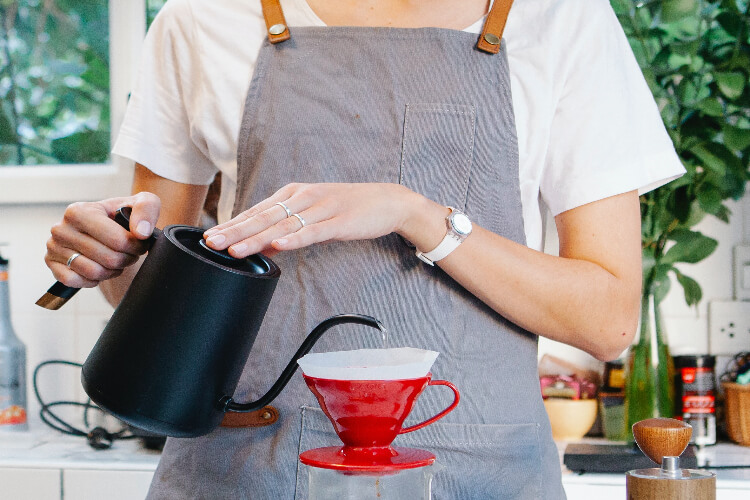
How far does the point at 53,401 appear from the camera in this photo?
180 centimetres

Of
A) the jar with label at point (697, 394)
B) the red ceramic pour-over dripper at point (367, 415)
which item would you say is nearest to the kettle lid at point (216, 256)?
the red ceramic pour-over dripper at point (367, 415)

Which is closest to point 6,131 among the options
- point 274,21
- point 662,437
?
point 274,21

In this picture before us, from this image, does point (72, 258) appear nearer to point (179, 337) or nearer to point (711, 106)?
point (179, 337)

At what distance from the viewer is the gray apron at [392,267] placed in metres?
0.83

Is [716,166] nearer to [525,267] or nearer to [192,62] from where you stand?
[525,267]

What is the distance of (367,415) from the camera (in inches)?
22.9

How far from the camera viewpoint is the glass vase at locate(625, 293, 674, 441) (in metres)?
1.52

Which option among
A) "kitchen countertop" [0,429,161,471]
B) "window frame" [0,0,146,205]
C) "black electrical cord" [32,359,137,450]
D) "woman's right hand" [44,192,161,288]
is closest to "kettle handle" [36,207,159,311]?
"woman's right hand" [44,192,161,288]

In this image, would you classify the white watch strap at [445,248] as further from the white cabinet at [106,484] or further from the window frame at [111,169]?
the window frame at [111,169]

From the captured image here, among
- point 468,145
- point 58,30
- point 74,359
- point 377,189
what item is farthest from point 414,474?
point 58,30

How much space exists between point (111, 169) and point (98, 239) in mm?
1117

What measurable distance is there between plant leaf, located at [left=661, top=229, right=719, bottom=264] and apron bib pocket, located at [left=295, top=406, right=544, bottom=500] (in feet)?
2.70

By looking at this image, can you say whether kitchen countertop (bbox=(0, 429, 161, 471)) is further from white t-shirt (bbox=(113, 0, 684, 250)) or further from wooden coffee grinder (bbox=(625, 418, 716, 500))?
wooden coffee grinder (bbox=(625, 418, 716, 500))

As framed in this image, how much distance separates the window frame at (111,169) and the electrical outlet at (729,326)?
1214 millimetres
